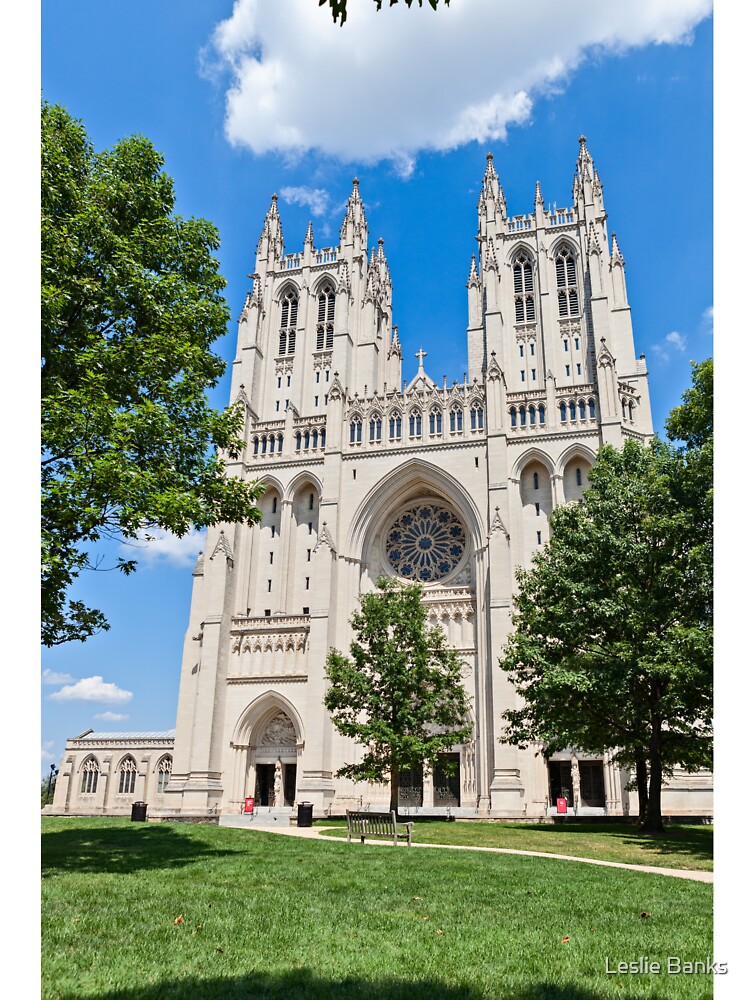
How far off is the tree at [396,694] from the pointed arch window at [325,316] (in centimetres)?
2491

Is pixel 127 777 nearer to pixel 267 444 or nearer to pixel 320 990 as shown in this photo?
pixel 267 444

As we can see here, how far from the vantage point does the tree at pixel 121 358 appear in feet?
37.7

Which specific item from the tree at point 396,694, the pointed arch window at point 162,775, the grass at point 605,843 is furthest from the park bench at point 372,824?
the pointed arch window at point 162,775

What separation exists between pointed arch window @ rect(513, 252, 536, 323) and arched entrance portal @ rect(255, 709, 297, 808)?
29157mm

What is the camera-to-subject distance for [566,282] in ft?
156

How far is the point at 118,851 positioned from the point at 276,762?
28048mm

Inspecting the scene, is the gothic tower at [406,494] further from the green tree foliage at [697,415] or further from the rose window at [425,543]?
the green tree foliage at [697,415]

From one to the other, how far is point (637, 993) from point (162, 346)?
12.1m

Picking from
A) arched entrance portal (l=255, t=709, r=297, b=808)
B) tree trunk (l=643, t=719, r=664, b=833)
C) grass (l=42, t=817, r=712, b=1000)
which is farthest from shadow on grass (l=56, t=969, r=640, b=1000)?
arched entrance portal (l=255, t=709, r=297, b=808)

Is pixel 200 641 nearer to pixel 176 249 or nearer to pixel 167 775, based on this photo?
pixel 167 775

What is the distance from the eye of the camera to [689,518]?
18.5m

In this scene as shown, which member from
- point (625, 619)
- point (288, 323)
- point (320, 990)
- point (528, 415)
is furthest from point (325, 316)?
point (320, 990)

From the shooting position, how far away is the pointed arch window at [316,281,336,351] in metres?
51.0

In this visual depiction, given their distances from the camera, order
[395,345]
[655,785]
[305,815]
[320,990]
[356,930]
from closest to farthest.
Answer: [320,990]
[356,930]
[655,785]
[305,815]
[395,345]
